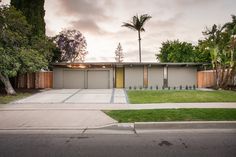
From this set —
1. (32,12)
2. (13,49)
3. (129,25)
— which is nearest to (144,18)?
(129,25)

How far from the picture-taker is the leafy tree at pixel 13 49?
21562 mm

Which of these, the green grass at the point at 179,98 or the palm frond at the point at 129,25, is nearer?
the green grass at the point at 179,98

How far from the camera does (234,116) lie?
34.6 ft

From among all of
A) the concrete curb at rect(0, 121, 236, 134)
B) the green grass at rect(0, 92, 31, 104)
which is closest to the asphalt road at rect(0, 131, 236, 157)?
the concrete curb at rect(0, 121, 236, 134)

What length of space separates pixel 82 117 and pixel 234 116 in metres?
5.77

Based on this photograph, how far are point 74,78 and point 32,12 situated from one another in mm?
8076

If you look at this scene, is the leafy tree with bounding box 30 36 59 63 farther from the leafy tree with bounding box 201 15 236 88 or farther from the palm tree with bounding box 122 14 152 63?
the palm tree with bounding box 122 14 152 63

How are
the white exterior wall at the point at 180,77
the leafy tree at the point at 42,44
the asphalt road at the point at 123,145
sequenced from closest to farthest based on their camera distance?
the asphalt road at the point at 123,145, the leafy tree at the point at 42,44, the white exterior wall at the point at 180,77

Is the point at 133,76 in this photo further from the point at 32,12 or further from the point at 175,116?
the point at 175,116

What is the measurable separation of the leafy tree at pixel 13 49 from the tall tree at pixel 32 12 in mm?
3199

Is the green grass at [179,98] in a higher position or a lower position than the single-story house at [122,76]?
lower

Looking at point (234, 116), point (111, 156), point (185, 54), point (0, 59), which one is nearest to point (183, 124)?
point (234, 116)

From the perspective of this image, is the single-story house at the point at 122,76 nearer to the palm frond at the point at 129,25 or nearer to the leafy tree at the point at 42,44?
the leafy tree at the point at 42,44

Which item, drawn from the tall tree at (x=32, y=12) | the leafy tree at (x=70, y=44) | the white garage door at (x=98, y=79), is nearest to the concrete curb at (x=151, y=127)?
the tall tree at (x=32, y=12)
